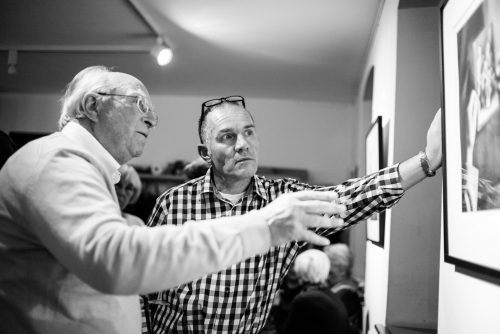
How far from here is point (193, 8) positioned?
3381 millimetres

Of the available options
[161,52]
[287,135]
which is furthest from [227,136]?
[287,135]

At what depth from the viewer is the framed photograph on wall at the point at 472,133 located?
1.02 meters

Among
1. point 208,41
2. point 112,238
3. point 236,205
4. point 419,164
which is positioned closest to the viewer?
point 112,238

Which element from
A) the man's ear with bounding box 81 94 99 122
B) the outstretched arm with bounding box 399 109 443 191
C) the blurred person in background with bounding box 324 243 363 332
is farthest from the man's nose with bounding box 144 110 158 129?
the blurred person in background with bounding box 324 243 363 332

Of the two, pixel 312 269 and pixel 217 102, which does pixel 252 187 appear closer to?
pixel 217 102

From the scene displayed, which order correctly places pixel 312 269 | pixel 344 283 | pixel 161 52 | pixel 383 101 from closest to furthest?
pixel 383 101 → pixel 312 269 → pixel 344 283 → pixel 161 52

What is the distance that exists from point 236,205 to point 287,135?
4.59 metres

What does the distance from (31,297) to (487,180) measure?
963 millimetres

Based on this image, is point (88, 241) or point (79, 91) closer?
point (88, 241)

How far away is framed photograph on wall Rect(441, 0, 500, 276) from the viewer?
3.34 ft

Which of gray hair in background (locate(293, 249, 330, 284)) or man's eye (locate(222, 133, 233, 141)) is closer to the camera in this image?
man's eye (locate(222, 133, 233, 141))

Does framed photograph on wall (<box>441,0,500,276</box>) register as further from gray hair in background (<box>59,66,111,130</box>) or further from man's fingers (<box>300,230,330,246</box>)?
gray hair in background (<box>59,66,111,130</box>)

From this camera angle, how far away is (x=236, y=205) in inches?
63.0

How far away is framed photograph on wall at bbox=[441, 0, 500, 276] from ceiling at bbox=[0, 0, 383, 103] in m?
1.96
